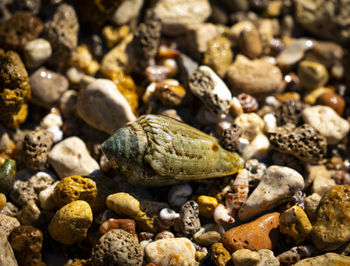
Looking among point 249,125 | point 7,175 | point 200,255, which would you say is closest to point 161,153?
point 200,255

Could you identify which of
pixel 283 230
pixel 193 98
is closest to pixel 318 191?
pixel 283 230

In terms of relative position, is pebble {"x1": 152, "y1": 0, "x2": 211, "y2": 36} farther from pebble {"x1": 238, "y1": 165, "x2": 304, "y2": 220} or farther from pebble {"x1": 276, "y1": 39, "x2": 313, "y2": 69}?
pebble {"x1": 238, "y1": 165, "x2": 304, "y2": 220}

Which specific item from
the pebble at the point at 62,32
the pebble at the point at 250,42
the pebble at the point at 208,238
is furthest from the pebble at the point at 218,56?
the pebble at the point at 208,238

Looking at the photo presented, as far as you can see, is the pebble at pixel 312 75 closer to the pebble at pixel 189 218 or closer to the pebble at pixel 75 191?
the pebble at pixel 189 218

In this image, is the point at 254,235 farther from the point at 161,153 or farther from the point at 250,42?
the point at 250,42

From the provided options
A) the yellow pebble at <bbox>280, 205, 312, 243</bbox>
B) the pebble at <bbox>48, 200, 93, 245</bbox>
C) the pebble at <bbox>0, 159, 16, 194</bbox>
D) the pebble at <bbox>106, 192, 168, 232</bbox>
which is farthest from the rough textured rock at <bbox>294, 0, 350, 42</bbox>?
the pebble at <bbox>0, 159, 16, 194</bbox>
